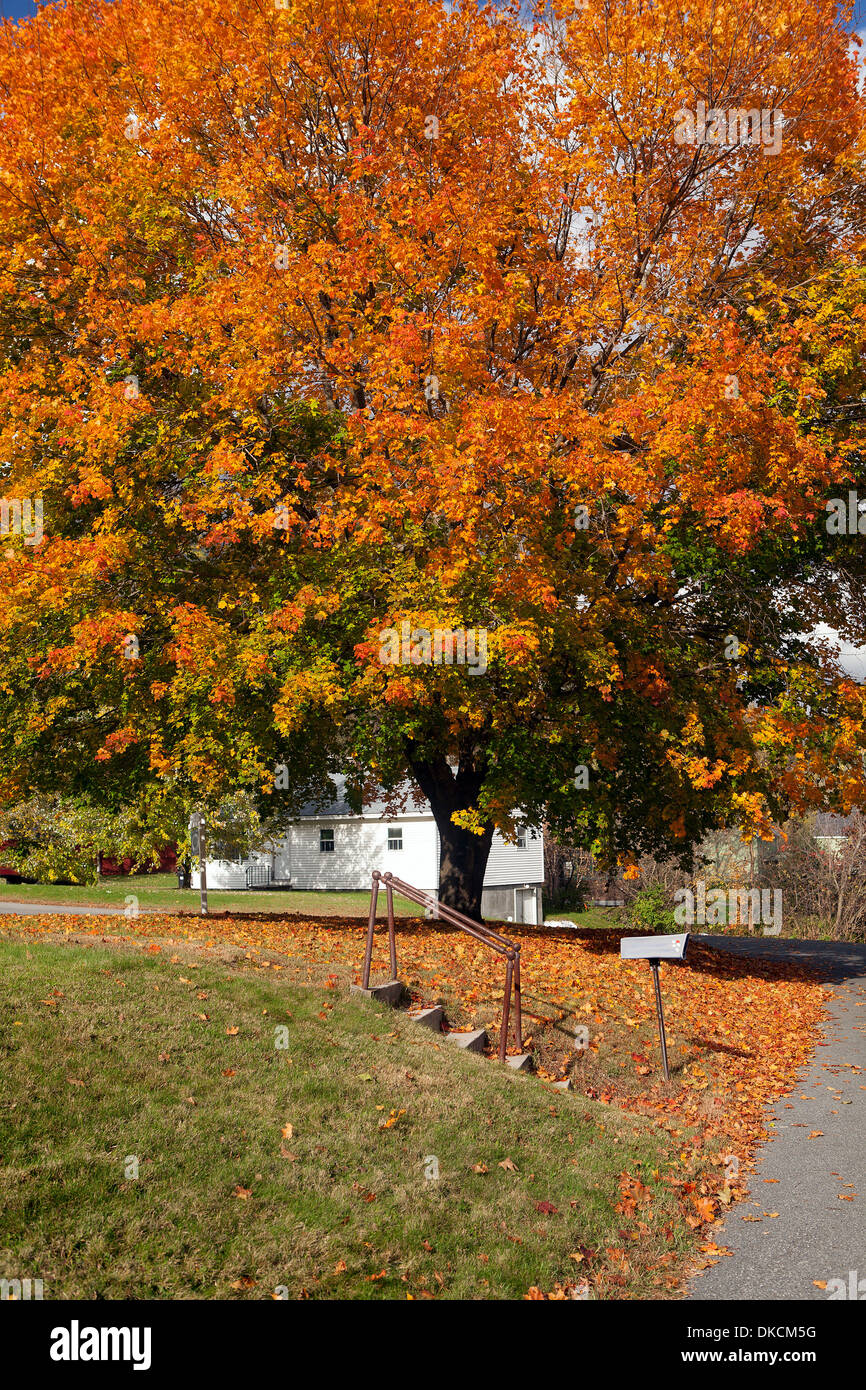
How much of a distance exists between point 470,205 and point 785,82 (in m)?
5.22

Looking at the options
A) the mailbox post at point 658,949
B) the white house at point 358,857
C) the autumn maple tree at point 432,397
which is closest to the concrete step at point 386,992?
the mailbox post at point 658,949

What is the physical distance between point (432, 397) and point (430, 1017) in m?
8.92

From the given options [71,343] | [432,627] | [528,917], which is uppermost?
[71,343]

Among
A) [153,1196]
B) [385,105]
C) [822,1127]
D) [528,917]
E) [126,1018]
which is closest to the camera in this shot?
[153,1196]

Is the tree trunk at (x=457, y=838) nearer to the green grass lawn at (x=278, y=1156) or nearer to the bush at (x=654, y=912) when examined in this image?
the green grass lawn at (x=278, y=1156)

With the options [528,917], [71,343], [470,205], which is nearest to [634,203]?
[470,205]

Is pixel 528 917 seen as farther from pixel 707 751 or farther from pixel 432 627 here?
pixel 432 627

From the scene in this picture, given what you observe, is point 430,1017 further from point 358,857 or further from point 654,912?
point 358,857

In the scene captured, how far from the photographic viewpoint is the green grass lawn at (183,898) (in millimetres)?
25484

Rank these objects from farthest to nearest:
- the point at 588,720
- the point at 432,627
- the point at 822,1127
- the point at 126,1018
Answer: the point at 588,720, the point at 432,627, the point at 822,1127, the point at 126,1018

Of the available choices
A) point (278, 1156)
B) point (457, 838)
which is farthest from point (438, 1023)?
point (457, 838)

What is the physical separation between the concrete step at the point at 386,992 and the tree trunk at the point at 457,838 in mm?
7681

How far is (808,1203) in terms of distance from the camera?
7.35 m

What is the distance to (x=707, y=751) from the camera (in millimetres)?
15141
